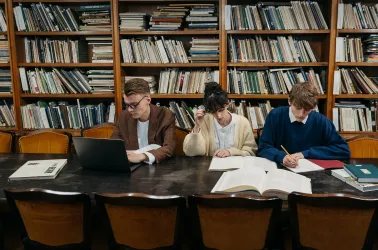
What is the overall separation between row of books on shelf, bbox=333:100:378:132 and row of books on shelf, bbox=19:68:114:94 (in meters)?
2.26

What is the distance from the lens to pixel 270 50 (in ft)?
11.5

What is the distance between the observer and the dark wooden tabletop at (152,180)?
179 centimetres

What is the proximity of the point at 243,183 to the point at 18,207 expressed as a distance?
103 centimetres

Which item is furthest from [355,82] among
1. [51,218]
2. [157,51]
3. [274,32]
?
[51,218]

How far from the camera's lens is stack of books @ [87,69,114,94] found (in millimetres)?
3648

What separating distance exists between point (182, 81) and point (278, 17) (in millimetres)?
1103

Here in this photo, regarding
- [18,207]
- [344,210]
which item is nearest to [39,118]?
[18,207]

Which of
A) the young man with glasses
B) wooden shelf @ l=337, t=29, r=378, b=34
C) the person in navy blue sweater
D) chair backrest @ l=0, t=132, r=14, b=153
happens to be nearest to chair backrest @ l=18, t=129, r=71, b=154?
chair backrest @ l=0, t=132, r=14, b=153

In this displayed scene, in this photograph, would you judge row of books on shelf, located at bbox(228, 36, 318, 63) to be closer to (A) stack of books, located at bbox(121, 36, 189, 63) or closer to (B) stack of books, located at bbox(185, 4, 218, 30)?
(B) stack of books, located at bbox(185, 4, 218, 30)

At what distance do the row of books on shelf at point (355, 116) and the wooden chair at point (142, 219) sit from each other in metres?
2.50

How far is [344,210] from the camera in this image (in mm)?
1371

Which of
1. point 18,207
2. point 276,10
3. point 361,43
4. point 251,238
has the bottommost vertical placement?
point 251,238

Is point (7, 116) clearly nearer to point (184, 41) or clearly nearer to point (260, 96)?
point (184, 41)

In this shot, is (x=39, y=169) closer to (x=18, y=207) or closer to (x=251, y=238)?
(x=18, y=207)
